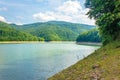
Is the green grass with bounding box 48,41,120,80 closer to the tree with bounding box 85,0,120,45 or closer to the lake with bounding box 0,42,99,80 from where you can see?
the tree with bounding box 85,0,120,45

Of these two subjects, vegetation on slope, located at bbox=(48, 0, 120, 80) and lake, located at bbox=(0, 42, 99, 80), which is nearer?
vegetation on slope, located at bbox=(48, 0, 120, 80)

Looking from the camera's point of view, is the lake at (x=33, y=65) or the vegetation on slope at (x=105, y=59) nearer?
the vegetation on slope at (x=105, y=59)

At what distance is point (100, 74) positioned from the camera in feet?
82.7

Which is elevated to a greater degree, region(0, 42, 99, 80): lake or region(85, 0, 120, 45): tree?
region(85, 0, 120, 45): tree

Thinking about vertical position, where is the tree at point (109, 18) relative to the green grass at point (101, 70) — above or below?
above

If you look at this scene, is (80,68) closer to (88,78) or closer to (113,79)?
(88,78)

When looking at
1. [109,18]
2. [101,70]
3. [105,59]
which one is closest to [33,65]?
[109,18]

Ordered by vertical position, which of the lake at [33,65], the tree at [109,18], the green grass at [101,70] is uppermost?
the tree at [109,18]

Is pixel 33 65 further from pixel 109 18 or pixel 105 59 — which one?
pixel 105 59

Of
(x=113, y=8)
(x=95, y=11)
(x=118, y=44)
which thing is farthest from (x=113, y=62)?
(x=95, y=11)

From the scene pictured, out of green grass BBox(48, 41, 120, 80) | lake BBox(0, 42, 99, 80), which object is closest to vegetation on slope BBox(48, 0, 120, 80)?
green grass BBox(48, 41, 120, 80)

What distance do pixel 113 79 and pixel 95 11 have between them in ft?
69.5

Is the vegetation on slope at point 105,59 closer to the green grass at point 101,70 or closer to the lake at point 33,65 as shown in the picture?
the green grass at point 101,70

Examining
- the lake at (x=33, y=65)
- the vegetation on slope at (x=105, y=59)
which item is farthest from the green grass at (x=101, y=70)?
the lake at (x=33, y=65)
